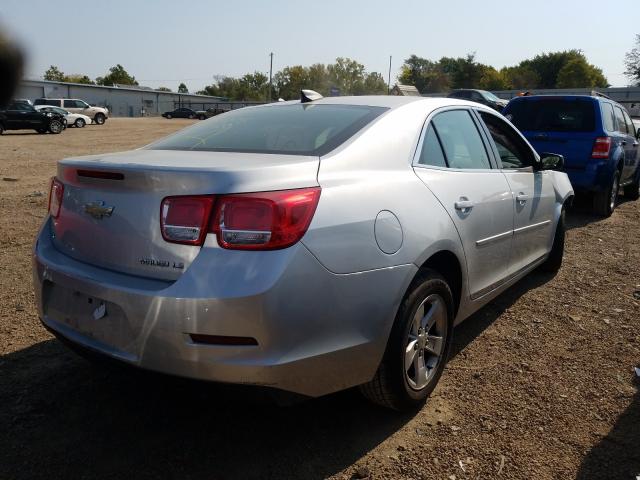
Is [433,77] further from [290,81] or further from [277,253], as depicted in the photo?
[277,253]

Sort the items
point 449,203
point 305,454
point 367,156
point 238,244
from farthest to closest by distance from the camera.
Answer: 1. point 449,203
2. point 367,156
3. point 305,454
4. point 238,244

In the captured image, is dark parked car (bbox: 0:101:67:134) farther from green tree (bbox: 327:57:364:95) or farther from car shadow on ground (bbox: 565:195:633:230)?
green tree (bbox: 327:57:364:95)

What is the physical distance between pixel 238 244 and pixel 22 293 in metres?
3.02

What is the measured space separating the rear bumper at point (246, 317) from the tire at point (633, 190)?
32.2ft

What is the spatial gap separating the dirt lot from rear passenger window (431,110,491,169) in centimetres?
121

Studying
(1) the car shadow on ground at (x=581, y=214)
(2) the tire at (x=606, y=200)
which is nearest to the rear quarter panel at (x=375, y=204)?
(1) the car shadow on ground at (x=581, y=214)

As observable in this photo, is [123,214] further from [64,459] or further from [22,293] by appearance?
[22,293]

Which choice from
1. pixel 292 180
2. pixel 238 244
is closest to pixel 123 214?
pixel 238 244

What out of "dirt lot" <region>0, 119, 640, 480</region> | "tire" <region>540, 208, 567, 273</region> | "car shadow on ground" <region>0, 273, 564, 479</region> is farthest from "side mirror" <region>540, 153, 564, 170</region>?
"car shadow on ground" <region>0, 273, 564, 479</region>

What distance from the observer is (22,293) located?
4.38 metres

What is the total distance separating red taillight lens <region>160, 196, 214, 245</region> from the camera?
2.18m

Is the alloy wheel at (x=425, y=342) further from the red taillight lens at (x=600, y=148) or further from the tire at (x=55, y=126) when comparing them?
the tire at (x=55, y=126)

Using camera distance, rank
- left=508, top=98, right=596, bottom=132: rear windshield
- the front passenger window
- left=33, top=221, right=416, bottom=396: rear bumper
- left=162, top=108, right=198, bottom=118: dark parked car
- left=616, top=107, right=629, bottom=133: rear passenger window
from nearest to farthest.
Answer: left=33, top=221, right=416, bottom=396: rear bumper → the front passenger window → left=508, top=98, right=596, bottom=132: rear windshield → left=616, top=107, right=629, bottom=133: rear passenger window → left=162, top=108, right=198, bottom=118: dark parked car

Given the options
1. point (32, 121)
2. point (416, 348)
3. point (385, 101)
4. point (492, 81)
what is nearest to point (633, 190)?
point (385, 101)
